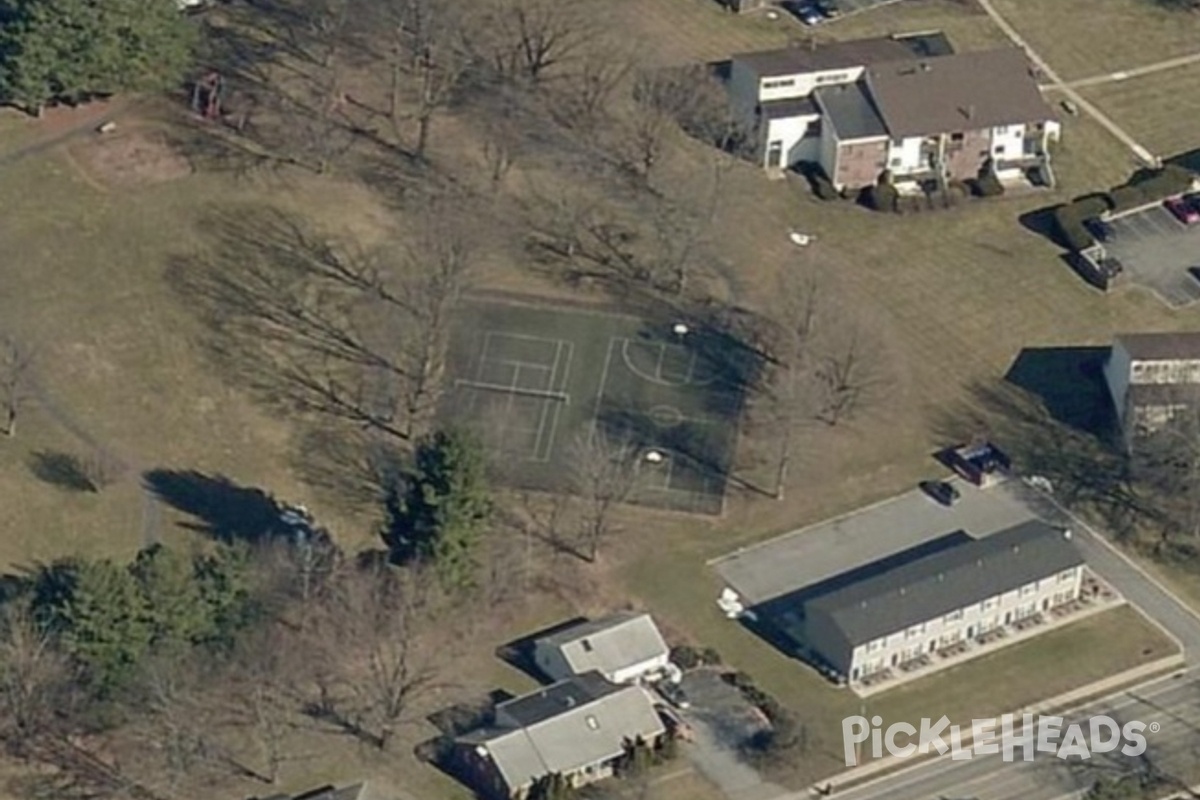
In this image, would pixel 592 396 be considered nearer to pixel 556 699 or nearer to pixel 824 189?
pixel 824 189

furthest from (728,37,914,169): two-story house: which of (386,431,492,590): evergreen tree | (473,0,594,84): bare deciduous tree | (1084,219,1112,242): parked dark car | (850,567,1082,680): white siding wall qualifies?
(386,431,492,590): evergreen tree

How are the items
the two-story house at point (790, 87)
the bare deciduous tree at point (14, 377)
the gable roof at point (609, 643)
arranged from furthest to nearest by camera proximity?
1. the two-story house at point (790, 87)
2. the bare deciduous tree at point (14, 377)
3. the gable roof at point (609, 643)

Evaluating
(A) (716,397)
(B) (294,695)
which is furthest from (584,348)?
(B) (294,695)

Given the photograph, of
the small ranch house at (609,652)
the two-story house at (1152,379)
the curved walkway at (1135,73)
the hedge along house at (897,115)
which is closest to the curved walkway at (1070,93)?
the curved walkway at (1135,73)

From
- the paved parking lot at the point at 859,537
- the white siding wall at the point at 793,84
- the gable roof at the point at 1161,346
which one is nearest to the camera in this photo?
the paved parking lot at the point at 859,537

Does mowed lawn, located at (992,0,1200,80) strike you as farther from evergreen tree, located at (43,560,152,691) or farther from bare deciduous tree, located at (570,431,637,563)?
evergreen tree, located at (43,560,152,691)

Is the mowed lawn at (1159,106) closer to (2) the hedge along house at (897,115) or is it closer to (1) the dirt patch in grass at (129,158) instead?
(2) the hedge along house at (897,115)

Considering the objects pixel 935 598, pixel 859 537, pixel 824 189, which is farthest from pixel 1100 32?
pixel 935 598

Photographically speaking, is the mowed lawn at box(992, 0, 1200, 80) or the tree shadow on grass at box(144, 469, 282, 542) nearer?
the tree shadow on grass at box(144, 469, 282, 542)
